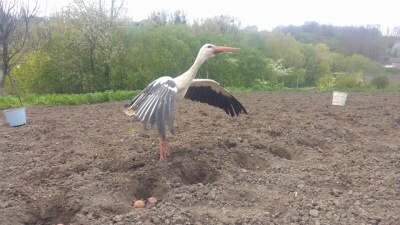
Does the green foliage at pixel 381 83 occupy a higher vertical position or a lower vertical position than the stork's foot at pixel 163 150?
lower

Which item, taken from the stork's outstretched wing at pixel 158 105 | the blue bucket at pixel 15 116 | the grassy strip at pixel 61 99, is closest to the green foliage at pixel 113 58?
the grassy strip at pixel 61 99

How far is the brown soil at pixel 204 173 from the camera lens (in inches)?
130

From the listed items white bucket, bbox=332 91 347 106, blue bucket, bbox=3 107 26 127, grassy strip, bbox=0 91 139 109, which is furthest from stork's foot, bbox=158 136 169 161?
white bucket, bbox=332 91 347 106

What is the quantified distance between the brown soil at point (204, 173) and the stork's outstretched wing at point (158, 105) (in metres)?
0.85

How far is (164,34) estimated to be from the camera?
2031cm

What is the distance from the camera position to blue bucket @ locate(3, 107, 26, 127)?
23.1ft

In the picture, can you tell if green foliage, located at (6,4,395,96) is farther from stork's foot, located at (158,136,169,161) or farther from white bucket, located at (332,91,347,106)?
stork's foot, located at (158,136,169,161)

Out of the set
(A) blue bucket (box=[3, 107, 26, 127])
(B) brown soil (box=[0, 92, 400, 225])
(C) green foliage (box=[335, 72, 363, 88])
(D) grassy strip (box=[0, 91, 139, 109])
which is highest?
(A) blue bucket (box=[3, 107, 26, 127])

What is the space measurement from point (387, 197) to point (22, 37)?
14.9 metres

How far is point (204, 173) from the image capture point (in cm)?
460

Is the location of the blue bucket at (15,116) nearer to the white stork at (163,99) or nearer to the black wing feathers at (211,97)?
the white stork at (163,99)

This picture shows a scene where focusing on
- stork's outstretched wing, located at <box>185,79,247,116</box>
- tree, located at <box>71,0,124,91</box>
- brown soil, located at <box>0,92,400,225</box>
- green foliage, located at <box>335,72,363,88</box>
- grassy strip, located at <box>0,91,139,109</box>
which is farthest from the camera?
green foliage, located at <box>335,72,363,88</box>

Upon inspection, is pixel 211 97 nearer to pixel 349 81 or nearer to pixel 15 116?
pixel 15 116

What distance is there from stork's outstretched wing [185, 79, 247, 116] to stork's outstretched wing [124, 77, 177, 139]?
152 centimetres
